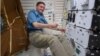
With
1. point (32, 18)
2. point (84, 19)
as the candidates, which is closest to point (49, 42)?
point (32, 18)

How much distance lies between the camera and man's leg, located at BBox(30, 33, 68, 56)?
2.19 m

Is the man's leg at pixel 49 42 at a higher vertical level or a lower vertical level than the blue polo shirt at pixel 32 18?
lower

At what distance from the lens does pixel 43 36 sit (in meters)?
2.39

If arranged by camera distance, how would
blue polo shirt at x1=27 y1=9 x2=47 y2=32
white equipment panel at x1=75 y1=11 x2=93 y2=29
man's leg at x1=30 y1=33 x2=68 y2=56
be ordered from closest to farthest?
man's leg at x1=30 y1=33 x2=68 y2=56, blue polo shirt at x1=27 y1=9 x2=47 y2=32, white equipment panel at x1=75 y1=11 x2=93 y2=29

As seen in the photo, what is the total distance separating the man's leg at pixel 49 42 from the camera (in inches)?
86.4

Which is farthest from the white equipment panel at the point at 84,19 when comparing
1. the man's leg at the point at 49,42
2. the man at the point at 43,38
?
the man's leg at the point at 49,42

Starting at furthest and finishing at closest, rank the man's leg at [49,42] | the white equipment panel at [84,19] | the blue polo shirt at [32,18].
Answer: the white equipment panel at [84,19]
the blue polo shirt at [32,18]
the man's leg at [49,42]

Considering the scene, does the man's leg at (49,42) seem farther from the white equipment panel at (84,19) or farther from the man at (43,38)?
the white equipment panel at (84,19)

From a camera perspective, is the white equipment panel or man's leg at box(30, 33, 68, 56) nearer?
man's leg at box(30, 33, 68, 56)

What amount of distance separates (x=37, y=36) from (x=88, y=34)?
838 mm

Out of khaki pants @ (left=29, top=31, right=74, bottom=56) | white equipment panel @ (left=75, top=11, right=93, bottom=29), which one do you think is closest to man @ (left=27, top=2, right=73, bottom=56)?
khaki pants @ (left=29, top=31, right=74, bottom=56)

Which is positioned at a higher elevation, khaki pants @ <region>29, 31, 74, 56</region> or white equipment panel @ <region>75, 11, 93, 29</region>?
white equipment panel @ <region>75, 11, 93, 29</region>

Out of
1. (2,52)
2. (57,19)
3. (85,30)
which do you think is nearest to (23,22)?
(2,52)

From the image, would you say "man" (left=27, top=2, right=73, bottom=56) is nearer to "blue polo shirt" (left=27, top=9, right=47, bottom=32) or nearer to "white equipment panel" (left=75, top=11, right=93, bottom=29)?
"blue polo shirt" (left=27, top=9, right=47, bottom=32)
